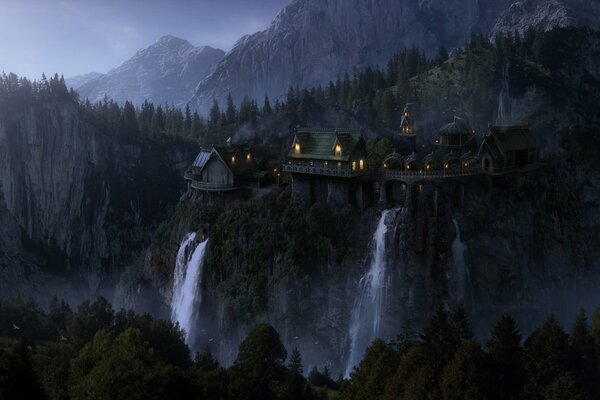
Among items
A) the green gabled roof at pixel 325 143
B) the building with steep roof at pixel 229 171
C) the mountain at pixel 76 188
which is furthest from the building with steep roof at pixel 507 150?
the mountain at pixel 76 188

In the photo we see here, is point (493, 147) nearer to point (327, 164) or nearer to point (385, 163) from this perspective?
point (385, 163)

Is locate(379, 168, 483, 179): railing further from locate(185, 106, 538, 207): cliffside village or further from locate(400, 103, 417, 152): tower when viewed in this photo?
locate(400, 103, 417, 152): tower

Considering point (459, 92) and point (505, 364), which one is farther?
point (459, 92)

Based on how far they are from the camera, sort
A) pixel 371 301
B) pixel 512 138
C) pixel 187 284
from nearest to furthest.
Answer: pixel 371 301 → pixel 512 138 → pixel 187 284

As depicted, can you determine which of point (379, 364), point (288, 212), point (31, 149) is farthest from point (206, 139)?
point (379, 364)

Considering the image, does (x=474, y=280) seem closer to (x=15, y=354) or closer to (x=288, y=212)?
(x=288, y=212)

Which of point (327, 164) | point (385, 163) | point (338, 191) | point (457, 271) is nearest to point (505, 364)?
point (457, 271)

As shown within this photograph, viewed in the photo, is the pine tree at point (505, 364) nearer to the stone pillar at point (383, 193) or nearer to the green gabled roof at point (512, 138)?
the stone pillar at point (383, 193)
